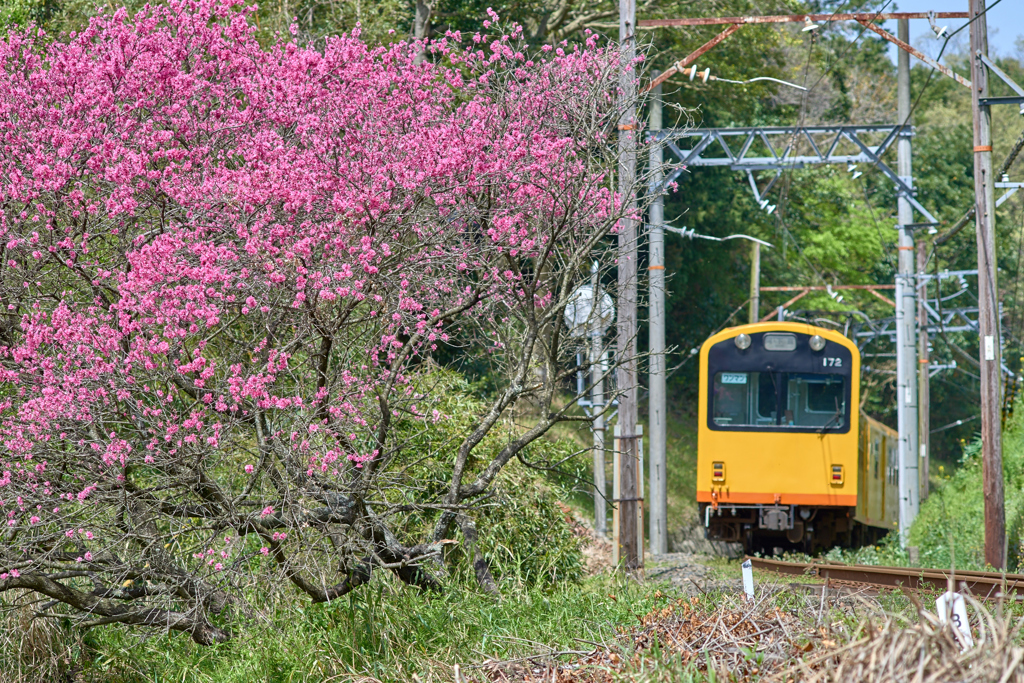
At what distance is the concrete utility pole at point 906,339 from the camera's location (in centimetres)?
1770

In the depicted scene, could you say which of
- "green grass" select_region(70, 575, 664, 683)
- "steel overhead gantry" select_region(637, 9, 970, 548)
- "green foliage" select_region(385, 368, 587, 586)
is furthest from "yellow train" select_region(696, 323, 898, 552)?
"green grass" select_region(70, 575, 664, 683)

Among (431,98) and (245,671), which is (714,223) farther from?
(245,671)

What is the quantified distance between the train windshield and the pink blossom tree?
25.0 ft

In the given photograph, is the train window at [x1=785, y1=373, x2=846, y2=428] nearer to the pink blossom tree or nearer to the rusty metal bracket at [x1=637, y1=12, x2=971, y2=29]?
the rusty metal bracket at [x1=637, y1=12, x2=971, y2=29]

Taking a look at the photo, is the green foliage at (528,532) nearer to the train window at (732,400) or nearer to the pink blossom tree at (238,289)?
the pink blossom tree at (238,289)

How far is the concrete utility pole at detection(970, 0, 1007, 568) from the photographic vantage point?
41.8ft

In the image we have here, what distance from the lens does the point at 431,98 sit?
30.6ft

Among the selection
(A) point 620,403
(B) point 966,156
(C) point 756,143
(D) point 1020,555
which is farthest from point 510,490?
(B) point 966,156

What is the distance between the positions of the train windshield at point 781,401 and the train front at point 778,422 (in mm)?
13

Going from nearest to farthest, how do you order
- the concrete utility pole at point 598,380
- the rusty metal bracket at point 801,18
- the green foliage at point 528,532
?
1. the concrete utility pole at point 598,380
2. the green foliage at point 528,532
3. the rusty metal bracket at point 801,18

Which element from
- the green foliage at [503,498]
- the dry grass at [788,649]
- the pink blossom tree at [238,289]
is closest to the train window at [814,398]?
the green foliage at [503,498]

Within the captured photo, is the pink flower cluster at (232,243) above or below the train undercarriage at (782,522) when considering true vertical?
above

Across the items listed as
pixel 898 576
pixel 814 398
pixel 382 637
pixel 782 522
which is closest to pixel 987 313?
pixel 898 576

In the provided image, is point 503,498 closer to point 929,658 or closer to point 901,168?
point 929,658
